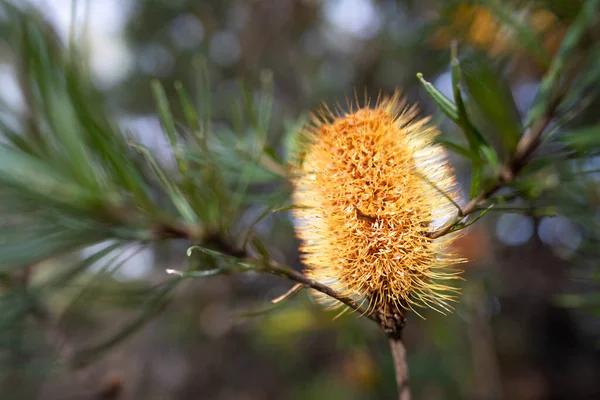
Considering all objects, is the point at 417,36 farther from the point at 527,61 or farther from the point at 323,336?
the point at 323,336

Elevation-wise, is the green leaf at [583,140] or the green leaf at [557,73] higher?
the green leaf at [557,73]

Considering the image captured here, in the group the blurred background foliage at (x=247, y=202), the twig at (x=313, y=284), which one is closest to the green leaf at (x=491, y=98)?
the blurred background foliage at (x=247, y=202)

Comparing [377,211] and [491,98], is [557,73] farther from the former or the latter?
[377,211]

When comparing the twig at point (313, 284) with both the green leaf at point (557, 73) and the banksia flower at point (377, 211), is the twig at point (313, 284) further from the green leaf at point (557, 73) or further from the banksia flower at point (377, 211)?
the green leaf at point (557, 73)

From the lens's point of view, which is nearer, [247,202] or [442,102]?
[442,102]

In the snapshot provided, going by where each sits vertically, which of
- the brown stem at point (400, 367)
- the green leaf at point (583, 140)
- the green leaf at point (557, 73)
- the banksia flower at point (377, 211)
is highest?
the green leaf at point (557, 73)

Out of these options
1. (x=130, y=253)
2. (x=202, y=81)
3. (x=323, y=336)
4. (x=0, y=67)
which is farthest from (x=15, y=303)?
(x=0, y=67)

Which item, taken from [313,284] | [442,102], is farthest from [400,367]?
[442,102]

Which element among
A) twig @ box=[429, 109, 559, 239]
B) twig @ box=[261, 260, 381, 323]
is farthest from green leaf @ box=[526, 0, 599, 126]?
twig @ box=[261, 260, 381, 323]
